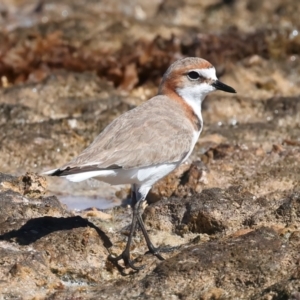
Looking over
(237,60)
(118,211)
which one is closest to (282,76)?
(237,60)

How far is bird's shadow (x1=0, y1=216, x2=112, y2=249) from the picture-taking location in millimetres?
6371

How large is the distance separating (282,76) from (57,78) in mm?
3223

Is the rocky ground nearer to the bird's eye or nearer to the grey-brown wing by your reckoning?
the grey-brown wing

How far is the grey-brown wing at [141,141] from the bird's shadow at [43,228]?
1.87ft

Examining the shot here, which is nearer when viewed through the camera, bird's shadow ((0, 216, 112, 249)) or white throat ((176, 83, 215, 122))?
bird's shadow ((0, 216, 112, 249))

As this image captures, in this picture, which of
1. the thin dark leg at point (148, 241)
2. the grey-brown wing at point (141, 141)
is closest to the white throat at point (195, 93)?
the grey-brown wing at point (141, 141)

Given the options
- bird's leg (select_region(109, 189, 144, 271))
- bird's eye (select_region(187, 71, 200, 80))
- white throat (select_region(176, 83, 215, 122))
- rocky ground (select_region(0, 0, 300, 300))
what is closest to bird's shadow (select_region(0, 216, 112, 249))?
rocky ground (select_region(0, 0, 300, 300))

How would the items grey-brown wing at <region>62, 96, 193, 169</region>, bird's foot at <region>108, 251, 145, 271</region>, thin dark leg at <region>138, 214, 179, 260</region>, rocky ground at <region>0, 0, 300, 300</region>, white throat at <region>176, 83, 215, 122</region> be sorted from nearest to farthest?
rocky ground at <region>0, 0, 300, 300</region> → bird's foot at <region>108, 251, 145, 271</region> → thin dark leg at <region>138, 214, 179, 260</region> → grey-brown wing at <region>62, 96, 193, 169</region> → white throat at <region>176, 83, 215, 122</region>

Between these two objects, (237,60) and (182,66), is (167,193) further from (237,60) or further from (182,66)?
(237,60)

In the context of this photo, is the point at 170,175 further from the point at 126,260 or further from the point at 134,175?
the point at 126,260

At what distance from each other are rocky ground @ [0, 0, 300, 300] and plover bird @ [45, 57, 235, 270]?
42 centimetres

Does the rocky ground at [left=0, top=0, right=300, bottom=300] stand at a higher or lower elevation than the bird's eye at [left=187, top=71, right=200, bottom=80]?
lower

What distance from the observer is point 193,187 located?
7656mm

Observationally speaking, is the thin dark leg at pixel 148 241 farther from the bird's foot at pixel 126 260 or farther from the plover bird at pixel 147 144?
the bird's foot at pixel 126 260
